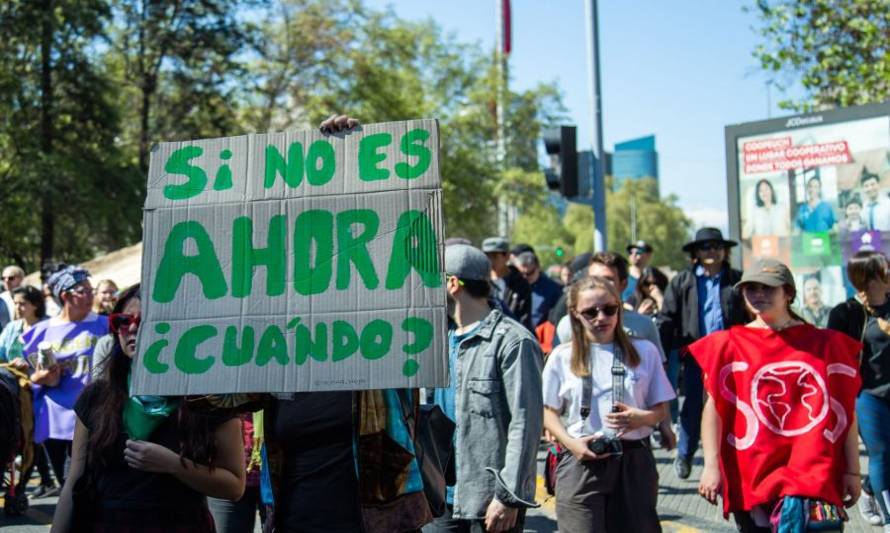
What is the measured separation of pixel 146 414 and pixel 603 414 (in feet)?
6.64

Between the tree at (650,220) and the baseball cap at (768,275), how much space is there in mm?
69285

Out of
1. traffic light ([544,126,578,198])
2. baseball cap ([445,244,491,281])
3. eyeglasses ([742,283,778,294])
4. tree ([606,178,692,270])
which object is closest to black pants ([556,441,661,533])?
eyeglasses ([742,283,778,294])

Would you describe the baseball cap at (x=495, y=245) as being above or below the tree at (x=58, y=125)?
below

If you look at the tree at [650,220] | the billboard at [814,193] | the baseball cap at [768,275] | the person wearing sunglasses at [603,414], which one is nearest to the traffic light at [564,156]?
the billboard at [814,193]

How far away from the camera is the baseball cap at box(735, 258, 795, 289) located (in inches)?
163

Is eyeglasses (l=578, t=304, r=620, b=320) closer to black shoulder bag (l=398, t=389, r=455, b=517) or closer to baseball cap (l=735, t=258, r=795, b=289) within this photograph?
baseball cap (l=735, t=258, r=795, b=289)

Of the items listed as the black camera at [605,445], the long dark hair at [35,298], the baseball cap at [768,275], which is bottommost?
the black camera at [605,445]

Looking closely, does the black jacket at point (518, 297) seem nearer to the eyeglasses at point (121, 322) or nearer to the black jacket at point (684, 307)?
the black jacket at point (684, 307)

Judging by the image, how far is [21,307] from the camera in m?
8.55

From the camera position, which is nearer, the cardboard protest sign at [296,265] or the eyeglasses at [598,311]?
the cardboard protest sign at [296,265]

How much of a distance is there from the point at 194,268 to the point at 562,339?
2.72m

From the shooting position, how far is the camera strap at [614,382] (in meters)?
4.41

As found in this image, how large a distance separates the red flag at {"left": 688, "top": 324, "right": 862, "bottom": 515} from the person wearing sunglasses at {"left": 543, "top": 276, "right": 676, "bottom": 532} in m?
0.34

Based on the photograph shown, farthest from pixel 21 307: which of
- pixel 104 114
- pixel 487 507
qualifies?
pixel 104 114
